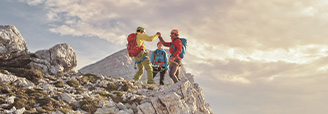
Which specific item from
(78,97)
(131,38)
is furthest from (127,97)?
(131,38)

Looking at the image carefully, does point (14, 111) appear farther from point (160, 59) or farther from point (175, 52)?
point (160, 59)

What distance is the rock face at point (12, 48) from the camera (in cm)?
1666

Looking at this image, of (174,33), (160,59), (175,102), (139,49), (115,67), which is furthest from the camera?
(115,67)

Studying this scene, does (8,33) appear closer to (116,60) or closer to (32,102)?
(32,102)

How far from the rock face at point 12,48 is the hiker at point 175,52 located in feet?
35.2

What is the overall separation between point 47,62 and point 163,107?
12094mm

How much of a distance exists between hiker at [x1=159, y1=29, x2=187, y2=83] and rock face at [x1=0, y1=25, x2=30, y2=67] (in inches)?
422

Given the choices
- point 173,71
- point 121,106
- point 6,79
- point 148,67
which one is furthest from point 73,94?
point 148,67

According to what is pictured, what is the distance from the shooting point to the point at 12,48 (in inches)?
674

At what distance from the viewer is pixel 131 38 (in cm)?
1794

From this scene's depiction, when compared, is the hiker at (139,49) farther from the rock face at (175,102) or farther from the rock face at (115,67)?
the rock face at (115,67)

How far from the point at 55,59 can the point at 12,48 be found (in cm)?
347

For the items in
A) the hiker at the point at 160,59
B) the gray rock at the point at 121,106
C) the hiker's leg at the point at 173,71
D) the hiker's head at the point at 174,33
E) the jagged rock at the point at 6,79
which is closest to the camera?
the gray rock at the point at 121,106

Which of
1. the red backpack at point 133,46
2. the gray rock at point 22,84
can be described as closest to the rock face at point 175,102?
the gray rock at point 22,84
